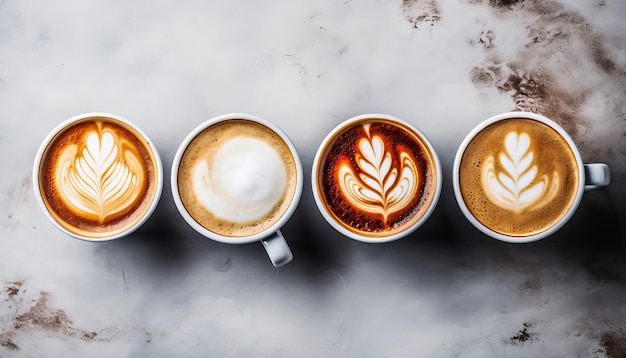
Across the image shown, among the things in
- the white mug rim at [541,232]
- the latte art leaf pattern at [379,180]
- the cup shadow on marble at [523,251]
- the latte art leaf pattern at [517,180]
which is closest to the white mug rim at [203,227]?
the latte art leaf pattern at [379,180]

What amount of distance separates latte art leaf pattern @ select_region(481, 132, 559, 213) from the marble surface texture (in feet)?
0.67

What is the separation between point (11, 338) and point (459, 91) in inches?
72.8

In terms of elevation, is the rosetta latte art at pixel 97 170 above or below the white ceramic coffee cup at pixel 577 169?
above

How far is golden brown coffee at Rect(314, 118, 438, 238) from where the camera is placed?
1799mm

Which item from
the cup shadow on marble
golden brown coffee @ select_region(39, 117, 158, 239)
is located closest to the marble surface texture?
the cup shadow on marble

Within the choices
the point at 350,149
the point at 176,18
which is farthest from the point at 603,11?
the point at 176,18

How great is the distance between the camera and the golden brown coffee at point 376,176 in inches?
70.8

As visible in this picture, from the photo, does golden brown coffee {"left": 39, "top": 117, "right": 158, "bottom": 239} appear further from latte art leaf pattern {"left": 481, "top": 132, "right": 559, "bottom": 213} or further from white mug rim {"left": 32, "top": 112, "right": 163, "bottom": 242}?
latte art leaf pattern {"left": 481, "top": 132, "right": 559, "bottom": 213}

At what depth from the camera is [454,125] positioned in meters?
1.97

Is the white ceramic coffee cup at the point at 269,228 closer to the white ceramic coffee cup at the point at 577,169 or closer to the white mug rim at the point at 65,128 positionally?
the white mug rim at the point at 65,128

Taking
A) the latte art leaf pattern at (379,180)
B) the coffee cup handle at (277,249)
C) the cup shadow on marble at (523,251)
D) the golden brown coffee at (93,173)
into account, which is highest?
the golden brown coffee at (93,173)

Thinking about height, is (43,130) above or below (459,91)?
above

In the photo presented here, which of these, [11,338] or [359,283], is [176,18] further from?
[11,338]

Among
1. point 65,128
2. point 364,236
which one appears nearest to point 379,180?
point 364,236
